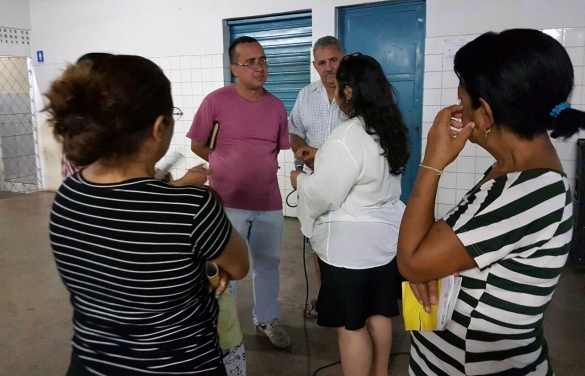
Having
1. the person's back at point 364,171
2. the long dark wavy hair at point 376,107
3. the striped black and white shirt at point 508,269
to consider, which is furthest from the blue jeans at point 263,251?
the striped black and white shirt at point 508,269

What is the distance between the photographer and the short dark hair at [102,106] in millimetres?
922

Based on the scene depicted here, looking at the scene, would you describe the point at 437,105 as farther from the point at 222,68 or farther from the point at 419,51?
the point at 222,68

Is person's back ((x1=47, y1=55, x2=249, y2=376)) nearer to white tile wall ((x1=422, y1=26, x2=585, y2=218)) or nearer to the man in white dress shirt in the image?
the man in white dress shirt

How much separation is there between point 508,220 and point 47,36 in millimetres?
7052

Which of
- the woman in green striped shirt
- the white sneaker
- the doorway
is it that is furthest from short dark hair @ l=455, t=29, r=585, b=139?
the doorway

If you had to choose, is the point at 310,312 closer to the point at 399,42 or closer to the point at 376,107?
the point at 376,107

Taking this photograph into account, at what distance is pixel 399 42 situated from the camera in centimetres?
430

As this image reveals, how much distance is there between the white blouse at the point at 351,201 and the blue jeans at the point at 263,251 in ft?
1.98

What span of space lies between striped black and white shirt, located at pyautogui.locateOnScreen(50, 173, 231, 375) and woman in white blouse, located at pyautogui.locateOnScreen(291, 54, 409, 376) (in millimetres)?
838

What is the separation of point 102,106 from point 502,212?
843 mm

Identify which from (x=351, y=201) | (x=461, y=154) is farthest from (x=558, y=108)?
(x=461, y=154)

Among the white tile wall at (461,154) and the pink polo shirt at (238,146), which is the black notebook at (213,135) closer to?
the pink polo shirt at (238,146)

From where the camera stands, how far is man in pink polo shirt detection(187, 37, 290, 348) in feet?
8.16

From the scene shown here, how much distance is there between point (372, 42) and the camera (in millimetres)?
4418
